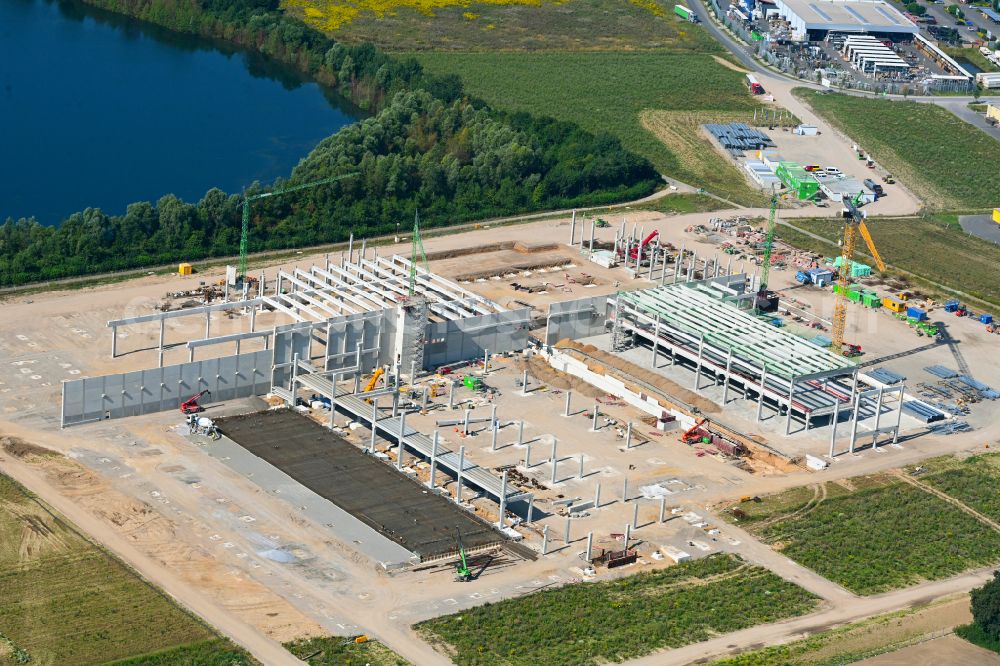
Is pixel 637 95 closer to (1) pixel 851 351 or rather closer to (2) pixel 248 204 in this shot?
(2) pixel 248 204

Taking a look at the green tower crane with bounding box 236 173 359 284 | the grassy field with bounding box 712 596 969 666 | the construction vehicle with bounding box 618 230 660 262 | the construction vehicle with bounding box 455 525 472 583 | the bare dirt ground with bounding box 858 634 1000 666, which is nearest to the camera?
the grassy field with bounding box 712 596 969 666

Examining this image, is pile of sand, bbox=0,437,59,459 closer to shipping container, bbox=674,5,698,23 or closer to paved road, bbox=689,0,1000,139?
paved road, bbox=689,0,1000,139

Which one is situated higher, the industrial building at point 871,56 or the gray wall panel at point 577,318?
the industrial building at point 871,56

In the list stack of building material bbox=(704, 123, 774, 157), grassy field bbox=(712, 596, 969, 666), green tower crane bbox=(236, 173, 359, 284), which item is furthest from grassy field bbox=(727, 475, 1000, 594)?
stack of building material bbox=(704, 123, 774, 157)

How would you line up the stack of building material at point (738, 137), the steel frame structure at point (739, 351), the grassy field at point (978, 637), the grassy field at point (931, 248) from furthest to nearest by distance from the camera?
the stack of building material at point (738, 137) → the grassy field at point (931, 248) → the steel frame structure at point (739, 351) → the grassy field at point (978, 637)

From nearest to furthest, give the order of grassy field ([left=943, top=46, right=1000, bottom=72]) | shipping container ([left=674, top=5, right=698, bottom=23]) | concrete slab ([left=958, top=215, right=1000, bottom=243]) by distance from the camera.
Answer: concrete slab ([left=958, top=215, right=1000, bottom=243])
grassy field ([left=943, top=46, right=1000, bottom=72])
shipping container ([left=674, top=5, right=698, bottom=23])

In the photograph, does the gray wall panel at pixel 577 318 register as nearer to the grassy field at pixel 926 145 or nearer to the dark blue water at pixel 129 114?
the dark blue water at pixel 129 114

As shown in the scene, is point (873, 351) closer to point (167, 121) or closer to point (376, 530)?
point (376, 530)

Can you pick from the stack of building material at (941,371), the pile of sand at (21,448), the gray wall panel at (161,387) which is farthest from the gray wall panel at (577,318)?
the pile of sand at (21,448)

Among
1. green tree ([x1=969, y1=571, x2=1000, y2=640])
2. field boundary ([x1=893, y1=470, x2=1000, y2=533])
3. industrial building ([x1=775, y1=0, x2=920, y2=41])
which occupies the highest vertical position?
industrial building ([x1=775, y1=0, x2=920, y2=41])
